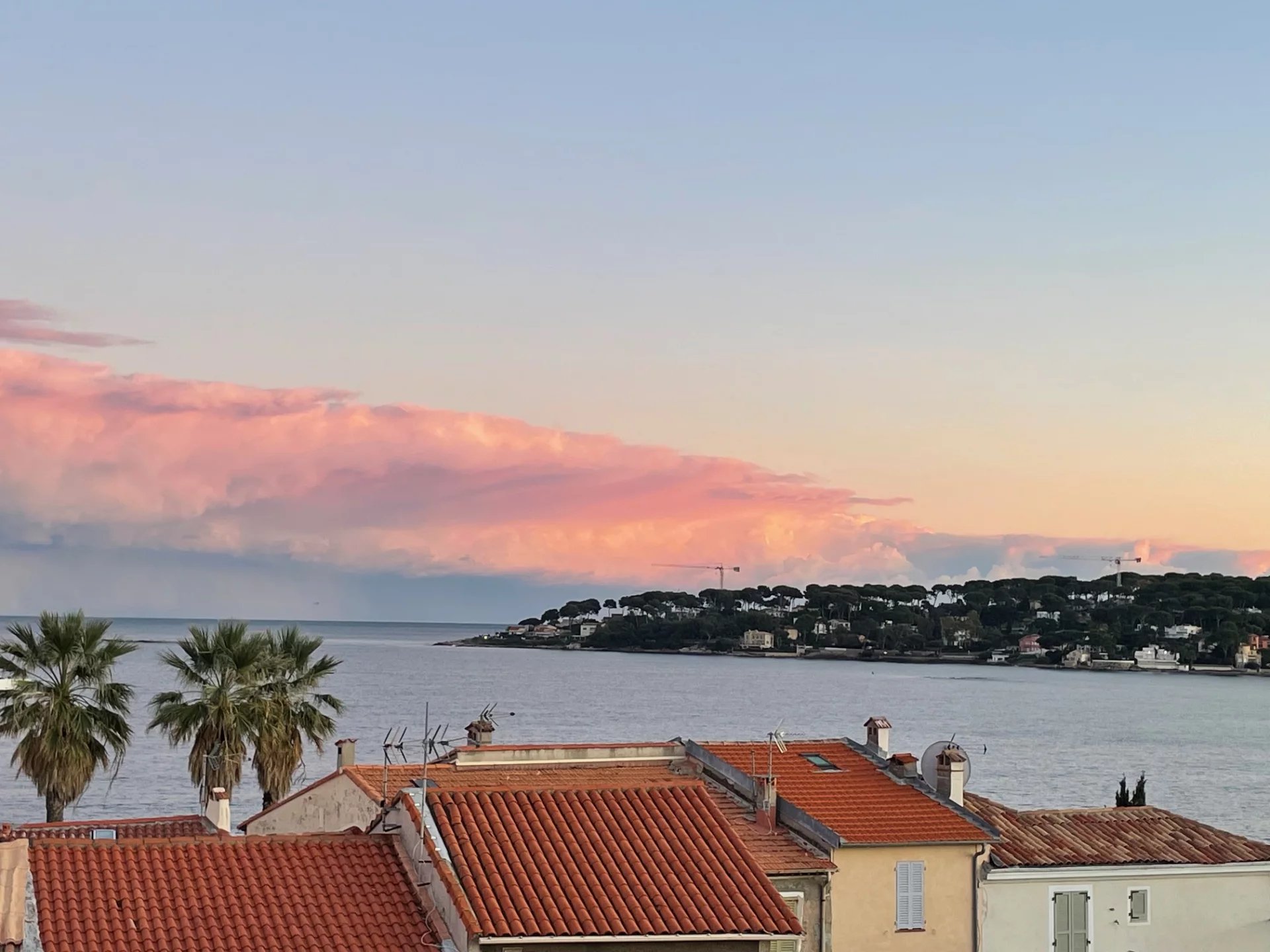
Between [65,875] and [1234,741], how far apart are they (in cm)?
16176

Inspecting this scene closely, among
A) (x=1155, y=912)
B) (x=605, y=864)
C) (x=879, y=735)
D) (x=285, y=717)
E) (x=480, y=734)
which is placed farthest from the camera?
(x=285, y=717)

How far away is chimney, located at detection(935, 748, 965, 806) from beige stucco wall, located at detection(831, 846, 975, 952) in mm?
2833

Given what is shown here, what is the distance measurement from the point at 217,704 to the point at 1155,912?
23.7m

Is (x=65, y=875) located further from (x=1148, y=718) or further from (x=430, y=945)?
(x=1148, y=718)

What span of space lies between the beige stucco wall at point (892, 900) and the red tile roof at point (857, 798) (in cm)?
31

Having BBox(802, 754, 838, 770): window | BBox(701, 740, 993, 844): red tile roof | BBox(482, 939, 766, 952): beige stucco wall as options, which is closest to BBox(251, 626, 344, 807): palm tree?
BBox(701, 740, 993, 844): red tile roof

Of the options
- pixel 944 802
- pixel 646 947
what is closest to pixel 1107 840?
pixel 944 802

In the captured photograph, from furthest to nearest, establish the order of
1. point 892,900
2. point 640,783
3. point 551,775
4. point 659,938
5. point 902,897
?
point 551,775 < point 640,783 < point 902,897 < point 892,900 < point 659,938

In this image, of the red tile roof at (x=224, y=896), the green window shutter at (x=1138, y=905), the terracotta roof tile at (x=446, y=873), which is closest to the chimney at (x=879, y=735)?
the green window shutter at (x=1138, y=905)

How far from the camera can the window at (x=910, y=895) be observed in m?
30.0

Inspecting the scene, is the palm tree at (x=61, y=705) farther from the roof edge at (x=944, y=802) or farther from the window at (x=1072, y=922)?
the window at (x=1072, y=922)

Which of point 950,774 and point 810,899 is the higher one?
point 950,774

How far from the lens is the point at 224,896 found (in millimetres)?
21906

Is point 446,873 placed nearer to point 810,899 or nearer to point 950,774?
point 810,899
